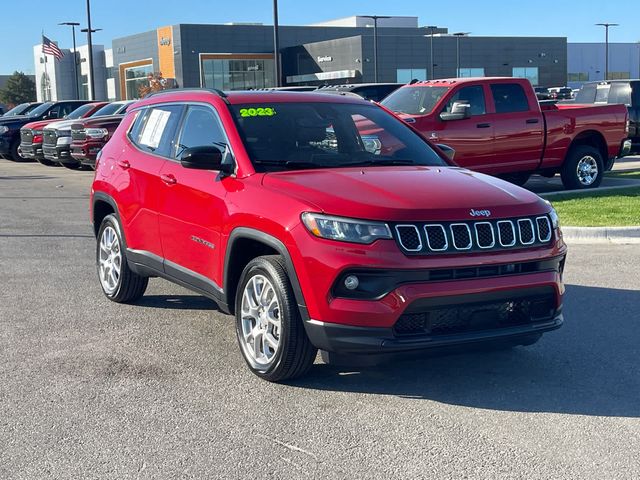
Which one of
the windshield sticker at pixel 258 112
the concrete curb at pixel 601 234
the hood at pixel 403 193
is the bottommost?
the concrete curb at pixel 601 234

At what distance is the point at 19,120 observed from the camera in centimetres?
2917

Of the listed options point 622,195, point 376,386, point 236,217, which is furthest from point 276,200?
point 622,195

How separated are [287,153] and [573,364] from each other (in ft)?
7.67

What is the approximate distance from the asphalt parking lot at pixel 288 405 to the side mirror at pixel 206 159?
4.21 feet

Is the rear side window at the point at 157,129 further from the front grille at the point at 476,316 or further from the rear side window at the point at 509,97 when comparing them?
the rear side window at the point at 509,97

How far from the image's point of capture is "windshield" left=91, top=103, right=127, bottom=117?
2412cm

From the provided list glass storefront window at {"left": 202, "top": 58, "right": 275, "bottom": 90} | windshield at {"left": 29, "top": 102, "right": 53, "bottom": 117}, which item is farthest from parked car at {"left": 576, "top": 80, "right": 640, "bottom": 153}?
glass storefront window at {"left": 202, "top": 58, "right": 275, "bottom": 90}

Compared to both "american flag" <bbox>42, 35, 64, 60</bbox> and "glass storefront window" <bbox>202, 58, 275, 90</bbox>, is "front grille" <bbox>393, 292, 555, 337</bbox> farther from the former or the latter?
"glass storefront window" <bbox>202, 58, 275, 90</bbox>

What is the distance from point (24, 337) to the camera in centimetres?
660

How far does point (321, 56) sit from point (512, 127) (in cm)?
6758

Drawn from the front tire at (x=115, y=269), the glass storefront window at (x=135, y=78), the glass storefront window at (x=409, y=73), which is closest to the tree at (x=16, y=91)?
the glass storefront window at (x=135, y=78)

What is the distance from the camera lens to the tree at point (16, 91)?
9775 centimetres

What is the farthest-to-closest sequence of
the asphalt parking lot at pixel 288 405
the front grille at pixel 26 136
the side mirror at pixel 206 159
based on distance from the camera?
the front grille at pixel 26 136 → the side mirror at pixel 206 159 → the asphalt parking lot at pixel 288 405

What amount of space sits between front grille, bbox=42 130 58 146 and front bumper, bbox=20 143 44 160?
114 centimetres
